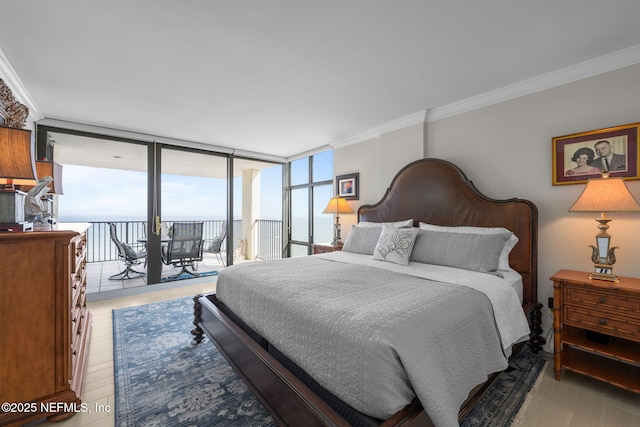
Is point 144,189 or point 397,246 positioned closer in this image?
point 397,246

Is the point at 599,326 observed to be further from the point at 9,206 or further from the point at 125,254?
the point at 125,254

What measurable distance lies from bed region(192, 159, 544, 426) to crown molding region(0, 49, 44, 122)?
2.50 metres

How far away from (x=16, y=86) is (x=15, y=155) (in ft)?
5.36

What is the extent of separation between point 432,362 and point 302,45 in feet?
7.18

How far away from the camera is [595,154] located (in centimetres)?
223

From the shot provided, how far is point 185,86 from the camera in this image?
2.67m

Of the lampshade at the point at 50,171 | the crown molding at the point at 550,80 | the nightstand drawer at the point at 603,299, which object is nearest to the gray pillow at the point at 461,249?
the nightstand drawer at the point at 603,299

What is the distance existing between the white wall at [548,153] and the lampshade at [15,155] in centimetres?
370

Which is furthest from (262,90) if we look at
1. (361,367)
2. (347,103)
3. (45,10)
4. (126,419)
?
(126,419)

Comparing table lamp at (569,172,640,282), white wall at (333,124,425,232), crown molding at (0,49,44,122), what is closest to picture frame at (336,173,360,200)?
white wall at (333,124,425,232)

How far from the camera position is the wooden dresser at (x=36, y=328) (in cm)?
151

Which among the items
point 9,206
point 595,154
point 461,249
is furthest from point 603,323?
point 9,206

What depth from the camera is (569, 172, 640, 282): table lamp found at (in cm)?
188

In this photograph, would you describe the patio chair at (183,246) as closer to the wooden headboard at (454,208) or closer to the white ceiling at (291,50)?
the white ceiling at (291,50)
